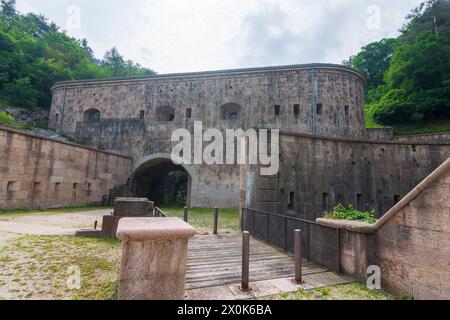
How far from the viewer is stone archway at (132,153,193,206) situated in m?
17.4

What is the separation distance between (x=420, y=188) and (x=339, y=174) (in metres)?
6.24

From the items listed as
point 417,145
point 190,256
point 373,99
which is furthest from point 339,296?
point 373,99

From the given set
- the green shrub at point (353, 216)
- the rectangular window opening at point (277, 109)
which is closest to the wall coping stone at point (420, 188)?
the green shrub at point (353, 216)

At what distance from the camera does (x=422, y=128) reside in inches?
759

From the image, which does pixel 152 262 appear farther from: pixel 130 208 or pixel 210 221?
pixel 210 221

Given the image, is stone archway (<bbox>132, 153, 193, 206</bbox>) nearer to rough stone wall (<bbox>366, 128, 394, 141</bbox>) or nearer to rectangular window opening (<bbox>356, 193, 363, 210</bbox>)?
rectangular window opening (<bbox>356, 193, 363, 210</bbox>)

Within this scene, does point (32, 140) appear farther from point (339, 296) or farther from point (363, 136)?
point (363, 136)

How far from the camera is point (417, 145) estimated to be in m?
9.52

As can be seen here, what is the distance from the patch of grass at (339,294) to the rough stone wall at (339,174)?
172 inches

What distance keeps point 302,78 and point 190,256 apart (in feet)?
52.1

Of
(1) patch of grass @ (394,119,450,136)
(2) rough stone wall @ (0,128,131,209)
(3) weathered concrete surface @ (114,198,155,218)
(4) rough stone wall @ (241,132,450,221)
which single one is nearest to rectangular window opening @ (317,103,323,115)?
(4) rough stone wall @ (241,132,450,221)

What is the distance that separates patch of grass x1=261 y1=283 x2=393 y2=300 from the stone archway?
1376cm

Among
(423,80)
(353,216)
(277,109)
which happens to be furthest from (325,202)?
(423,80)
